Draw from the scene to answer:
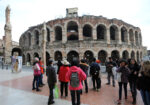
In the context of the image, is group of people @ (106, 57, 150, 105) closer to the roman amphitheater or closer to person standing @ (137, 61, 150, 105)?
person standing @ (137, 61, 150, 105)

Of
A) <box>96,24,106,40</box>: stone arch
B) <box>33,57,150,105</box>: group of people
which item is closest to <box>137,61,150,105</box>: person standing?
<box>33,57,150,105</box>: group of people

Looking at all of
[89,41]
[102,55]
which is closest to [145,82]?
[89,41]

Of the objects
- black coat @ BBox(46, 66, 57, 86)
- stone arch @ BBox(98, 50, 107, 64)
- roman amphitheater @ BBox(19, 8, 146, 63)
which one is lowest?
black coat @ BBox(46, 66, 57, 86)

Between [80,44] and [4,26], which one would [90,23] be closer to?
[80,44]

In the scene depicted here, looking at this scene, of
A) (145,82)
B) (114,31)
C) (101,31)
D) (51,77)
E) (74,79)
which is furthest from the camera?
(101,31)

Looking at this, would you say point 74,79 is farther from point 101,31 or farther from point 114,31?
point 114,31

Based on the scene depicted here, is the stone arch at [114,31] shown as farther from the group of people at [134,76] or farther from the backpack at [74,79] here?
the backpack at [74,79]

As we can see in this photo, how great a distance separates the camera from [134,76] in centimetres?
370

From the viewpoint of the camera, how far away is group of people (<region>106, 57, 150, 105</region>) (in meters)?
2.41

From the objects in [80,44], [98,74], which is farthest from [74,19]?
[98,74]

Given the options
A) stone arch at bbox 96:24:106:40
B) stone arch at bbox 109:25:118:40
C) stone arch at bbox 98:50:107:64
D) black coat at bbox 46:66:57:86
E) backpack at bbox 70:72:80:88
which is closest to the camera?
backpack at bbox 70:72:80:88

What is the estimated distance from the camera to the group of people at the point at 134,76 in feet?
7.90

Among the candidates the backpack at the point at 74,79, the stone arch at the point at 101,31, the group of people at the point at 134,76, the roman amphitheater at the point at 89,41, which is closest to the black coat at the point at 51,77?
the backpack at the point at 74,79

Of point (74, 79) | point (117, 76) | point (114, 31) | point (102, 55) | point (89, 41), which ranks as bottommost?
point (117, 76)
